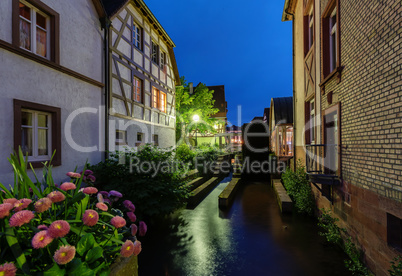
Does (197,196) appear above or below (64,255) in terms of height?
below

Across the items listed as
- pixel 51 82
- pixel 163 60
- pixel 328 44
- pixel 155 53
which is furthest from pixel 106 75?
pixel 328 44

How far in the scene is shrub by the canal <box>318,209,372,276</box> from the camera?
3510mm

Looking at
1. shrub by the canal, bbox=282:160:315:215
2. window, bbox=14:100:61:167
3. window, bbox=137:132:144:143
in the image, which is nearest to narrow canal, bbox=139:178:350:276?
shrub by the canal, bbox=282:160:315:215

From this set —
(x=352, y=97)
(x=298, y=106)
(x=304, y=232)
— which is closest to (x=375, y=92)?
(x=352, y=97)

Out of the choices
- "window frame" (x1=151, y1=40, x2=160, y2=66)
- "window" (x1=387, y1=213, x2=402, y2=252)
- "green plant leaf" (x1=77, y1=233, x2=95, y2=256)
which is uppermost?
"window frame" (x1=151, y1=40, x2=160, y2=66)

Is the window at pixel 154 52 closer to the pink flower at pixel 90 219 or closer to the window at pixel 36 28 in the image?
the window at pixel 36 28

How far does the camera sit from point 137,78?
32.5 feet

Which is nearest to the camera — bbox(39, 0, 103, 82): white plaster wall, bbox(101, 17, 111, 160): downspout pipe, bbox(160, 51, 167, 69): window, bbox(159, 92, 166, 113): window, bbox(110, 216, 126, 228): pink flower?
bbox(110, 216, 126, 228): pink flower

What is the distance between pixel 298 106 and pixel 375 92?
19.0 feet

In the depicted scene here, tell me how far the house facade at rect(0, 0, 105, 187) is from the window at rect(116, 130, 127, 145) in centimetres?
109

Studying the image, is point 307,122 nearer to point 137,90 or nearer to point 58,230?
point 137,90

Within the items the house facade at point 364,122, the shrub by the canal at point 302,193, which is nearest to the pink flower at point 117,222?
the house facade at point 364,122

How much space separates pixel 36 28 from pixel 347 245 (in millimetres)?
8167

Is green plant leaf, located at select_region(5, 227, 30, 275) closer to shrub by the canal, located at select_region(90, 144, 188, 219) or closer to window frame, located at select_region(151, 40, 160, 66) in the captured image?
shrub by the canal, located at select_region(90, 144, 188, 219)
